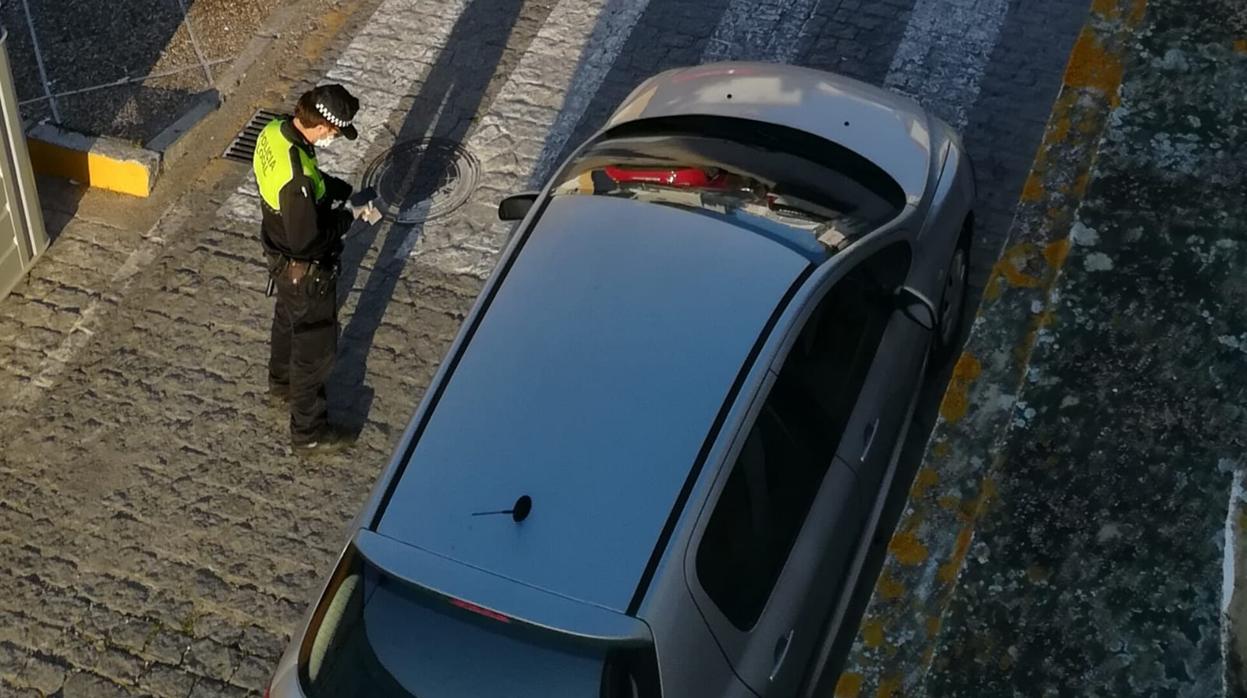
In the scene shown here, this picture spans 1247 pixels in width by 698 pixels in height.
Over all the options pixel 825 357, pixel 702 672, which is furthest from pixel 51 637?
pixel 825 357

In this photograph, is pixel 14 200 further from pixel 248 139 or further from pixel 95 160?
pixel 248 139

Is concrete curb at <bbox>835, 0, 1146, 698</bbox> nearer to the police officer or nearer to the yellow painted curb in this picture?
the police officer

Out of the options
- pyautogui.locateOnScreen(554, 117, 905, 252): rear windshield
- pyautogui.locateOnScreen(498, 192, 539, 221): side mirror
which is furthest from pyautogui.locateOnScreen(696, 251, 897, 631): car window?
pyautogui.locateOnScreen(498, 192, 539, 221): side mirror

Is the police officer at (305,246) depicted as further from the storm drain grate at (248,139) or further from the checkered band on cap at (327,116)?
the storm drain grate at (248,139)

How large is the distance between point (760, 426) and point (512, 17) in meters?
5.39

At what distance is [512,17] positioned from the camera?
389 inches

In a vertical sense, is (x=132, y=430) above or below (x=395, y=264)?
below

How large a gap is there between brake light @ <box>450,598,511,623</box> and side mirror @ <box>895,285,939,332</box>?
8.85 ft

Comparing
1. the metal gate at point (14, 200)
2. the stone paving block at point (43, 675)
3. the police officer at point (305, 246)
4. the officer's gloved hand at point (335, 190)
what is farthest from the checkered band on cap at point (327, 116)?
the stone paving block at point (43, 675)

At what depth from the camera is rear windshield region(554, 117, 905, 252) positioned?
626 centimetres

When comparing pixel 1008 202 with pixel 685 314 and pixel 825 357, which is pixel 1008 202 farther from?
pixel 685 314

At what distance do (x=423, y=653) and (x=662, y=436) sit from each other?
124 cm

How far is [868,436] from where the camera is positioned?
6238mm

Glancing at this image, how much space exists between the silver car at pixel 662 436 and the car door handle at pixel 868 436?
0.06 feet
